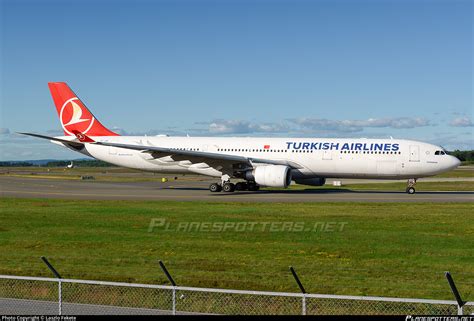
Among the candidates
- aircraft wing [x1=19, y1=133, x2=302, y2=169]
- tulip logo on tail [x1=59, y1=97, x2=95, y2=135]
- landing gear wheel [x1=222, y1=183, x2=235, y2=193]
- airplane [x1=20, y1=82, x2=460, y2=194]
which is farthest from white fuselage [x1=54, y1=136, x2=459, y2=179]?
tulip logo on tail [x1=59, y1=97, x2=95, y2=135]

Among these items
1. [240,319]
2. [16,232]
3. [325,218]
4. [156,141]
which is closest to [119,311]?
[240,319]

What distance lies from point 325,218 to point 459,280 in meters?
12.6

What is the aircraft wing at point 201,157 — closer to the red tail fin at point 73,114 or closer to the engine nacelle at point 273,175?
the engine nacelle at point 273,175

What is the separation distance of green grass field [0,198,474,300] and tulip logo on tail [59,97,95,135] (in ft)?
66.7

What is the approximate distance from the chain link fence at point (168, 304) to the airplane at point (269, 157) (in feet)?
89.8

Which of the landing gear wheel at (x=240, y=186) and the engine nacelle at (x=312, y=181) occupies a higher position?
the engine nacelle at (x=312, y=181)

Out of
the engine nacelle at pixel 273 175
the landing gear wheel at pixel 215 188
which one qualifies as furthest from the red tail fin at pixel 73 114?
the engine nacelle at pixel 273 175

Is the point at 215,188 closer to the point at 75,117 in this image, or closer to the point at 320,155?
the point at 320,155

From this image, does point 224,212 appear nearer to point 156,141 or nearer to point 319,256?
point 319,256

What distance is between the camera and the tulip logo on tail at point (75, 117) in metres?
53.2

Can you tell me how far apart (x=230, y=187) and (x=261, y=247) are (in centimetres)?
2519

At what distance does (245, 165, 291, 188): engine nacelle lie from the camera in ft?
140

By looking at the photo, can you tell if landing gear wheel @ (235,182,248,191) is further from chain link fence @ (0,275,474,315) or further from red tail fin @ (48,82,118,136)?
chain link fence @ (0,275,474,315)

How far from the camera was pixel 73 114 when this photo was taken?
53312 mm
